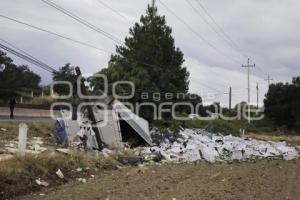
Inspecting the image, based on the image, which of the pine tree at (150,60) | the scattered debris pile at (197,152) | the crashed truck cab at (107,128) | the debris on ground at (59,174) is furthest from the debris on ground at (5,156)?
the pine tree at (150,60)

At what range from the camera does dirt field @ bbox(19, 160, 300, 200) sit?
12.5m

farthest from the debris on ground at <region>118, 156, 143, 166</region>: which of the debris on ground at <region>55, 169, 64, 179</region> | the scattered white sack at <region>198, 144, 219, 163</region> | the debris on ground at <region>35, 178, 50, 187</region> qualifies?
the debris on ground at <region>35, 178, 50, 187</region>

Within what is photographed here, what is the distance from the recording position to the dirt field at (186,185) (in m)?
12.5

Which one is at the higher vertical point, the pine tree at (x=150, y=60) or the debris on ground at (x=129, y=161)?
the pine tree at (x=150, y=60)

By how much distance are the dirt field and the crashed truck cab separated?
Result: 4061 mm

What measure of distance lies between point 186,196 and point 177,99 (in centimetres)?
3299

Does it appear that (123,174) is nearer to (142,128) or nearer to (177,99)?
(142,128)

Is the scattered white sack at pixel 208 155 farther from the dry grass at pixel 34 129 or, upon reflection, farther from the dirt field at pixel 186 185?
the dry grass at pixel 34 129

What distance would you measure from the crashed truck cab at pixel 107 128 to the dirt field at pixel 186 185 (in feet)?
13.3

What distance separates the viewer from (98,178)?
15883mm

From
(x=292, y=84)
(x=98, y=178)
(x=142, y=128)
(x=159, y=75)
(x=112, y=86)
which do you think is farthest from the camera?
(x=292, y=84)

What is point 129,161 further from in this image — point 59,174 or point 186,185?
point 186,185

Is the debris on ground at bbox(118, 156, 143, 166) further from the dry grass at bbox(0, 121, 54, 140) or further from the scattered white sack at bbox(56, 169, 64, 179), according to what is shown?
the dry grass at bbox(0, 121, 54, 140)

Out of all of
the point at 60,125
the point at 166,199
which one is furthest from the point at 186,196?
the point at 60,125
